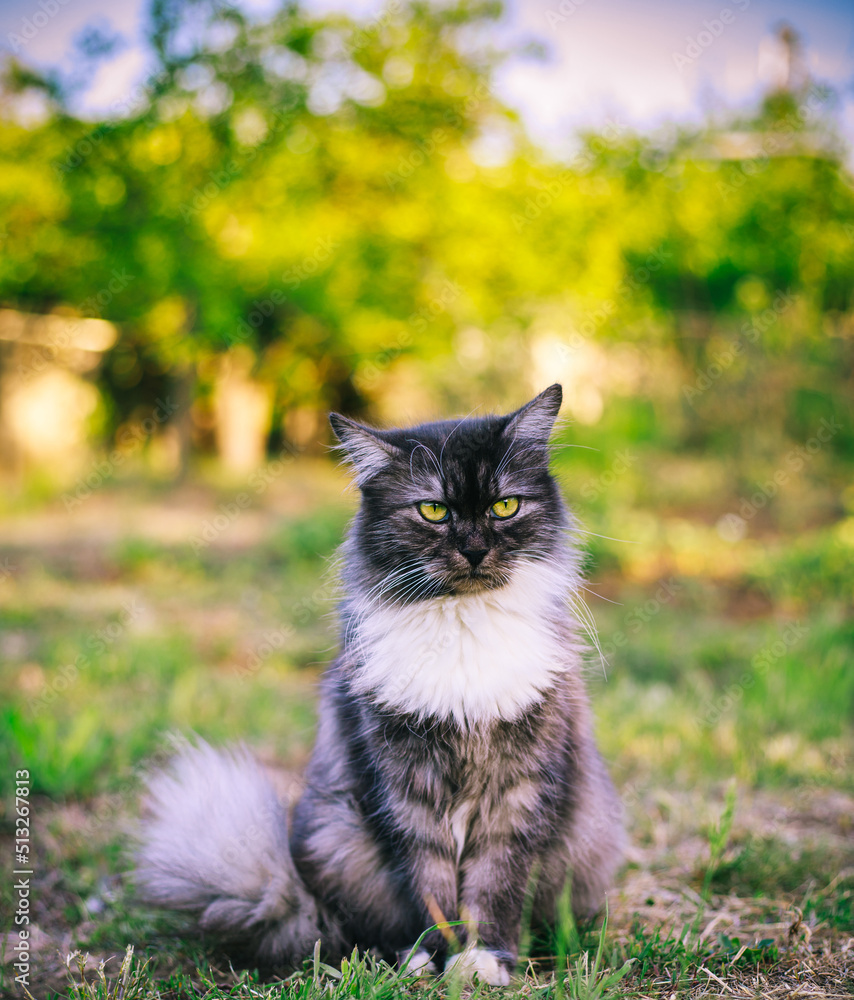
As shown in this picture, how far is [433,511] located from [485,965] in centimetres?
107

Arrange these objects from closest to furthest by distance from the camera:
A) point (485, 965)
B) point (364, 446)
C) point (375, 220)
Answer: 1. point (485, 965)
2. point (364, 446)
3. point (375, 220)

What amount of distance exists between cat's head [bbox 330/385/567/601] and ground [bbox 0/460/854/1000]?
15.0 inches

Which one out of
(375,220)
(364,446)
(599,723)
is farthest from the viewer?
(375,220)

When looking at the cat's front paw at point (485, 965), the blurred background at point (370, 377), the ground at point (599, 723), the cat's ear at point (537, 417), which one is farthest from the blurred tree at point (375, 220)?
the cat's front paw at point (485, 965)

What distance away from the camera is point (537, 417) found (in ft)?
6.27

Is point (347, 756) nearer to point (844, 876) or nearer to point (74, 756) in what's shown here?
point (74, 756)

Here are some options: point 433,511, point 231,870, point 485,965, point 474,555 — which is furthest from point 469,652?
point 231,870

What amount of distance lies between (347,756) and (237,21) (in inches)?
328

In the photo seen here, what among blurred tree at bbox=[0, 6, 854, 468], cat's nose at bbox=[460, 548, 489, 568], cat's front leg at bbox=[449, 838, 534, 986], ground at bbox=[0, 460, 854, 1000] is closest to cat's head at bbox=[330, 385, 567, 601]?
cat's nose at bbox=[460, 548, 489, 568]

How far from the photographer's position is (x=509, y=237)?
30.3 ft

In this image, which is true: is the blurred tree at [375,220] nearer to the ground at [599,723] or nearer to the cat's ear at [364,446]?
the ground at [599,723]

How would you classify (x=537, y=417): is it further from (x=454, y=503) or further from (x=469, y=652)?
(x=469, y=652)

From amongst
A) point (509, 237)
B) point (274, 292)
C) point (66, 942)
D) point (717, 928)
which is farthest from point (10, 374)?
point (717, 928)

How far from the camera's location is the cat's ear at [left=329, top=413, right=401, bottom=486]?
1.87 metres
